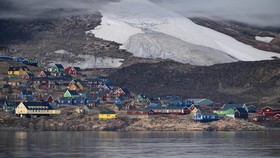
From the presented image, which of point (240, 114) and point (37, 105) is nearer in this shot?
point (37, 105)

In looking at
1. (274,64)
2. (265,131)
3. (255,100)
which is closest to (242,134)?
(265,131)

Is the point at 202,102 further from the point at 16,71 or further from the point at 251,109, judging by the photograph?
the point at 16,71

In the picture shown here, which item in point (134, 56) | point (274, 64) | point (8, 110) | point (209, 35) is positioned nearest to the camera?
point (8, 110)

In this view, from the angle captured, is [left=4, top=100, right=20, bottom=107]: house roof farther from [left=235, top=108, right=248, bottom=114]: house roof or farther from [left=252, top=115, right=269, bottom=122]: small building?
[left=252, top=115, right=269, bottom=122]: small building

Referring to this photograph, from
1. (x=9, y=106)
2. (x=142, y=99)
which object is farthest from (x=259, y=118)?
(x=9, y=106)

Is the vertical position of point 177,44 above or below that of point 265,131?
above

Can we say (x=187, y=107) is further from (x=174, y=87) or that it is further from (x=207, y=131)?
(x=174, y=87)

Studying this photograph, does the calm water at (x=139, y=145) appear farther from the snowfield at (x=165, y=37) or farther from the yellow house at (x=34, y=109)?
the snowfield at (x=165, y=37)
